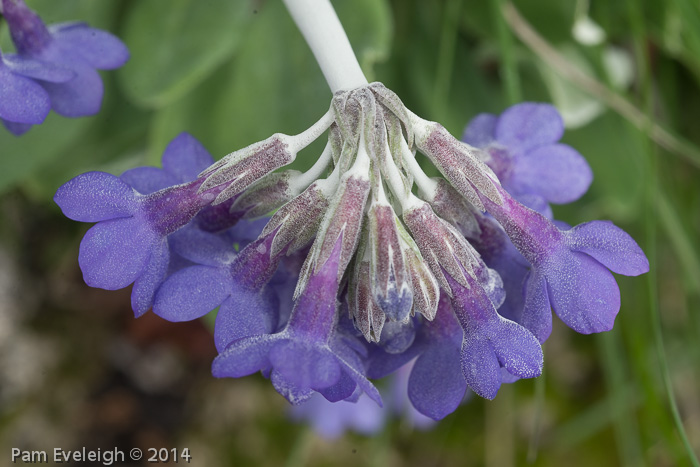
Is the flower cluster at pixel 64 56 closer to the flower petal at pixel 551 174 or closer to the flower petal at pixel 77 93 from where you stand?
the flower petal at pixel 77 93

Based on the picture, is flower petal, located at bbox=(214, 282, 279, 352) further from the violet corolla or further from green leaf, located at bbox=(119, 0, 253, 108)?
green leaf, located at bbox=(119, 0, 253, 108)

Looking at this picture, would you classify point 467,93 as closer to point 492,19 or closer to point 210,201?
point 492,19

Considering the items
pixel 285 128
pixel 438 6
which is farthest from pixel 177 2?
pixel 438 6

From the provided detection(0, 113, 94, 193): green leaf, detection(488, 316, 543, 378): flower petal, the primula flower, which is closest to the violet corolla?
detection(488, 316, 543, 378): flower petal

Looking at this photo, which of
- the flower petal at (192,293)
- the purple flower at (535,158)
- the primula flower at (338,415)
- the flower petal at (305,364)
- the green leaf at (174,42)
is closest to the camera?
the flower petal at (305,364)

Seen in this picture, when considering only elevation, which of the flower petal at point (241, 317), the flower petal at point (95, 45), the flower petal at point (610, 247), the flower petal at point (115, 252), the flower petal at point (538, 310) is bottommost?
the flower petal at point (538, 310)

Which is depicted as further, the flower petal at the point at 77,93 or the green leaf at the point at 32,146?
the green leaf at the point at 32,146

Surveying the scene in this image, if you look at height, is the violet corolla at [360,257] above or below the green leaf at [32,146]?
below

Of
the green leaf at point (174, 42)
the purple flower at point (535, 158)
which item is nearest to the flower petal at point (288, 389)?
the purple flower at point (535, 158)

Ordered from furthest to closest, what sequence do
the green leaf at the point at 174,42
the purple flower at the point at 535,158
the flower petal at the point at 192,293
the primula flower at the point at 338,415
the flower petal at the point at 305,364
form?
the primula flower at the point at 338,415
the green leaf at the point at 174,42
the purple flower at the point at 535,158
the flower petal at the point at 192,293
the flower petal at the point at 305,364
